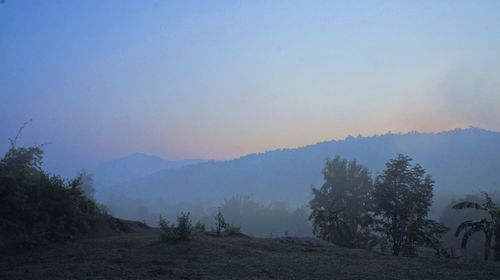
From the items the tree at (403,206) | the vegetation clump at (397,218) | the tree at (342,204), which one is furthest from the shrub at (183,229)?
the tree at (342,204)

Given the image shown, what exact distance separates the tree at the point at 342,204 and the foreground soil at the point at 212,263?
2688 centimetres

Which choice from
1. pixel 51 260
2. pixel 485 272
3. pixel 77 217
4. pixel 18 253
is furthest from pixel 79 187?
pixel 485 272

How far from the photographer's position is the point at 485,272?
1082 centimetres

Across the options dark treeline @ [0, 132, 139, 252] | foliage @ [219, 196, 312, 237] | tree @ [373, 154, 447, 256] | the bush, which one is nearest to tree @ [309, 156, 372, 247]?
tree @ [373, 154, 447, 256]

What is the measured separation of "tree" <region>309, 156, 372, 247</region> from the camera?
40.7m

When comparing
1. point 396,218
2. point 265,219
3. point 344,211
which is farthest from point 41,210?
point 265,219

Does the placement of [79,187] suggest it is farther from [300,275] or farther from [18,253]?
[300,275]

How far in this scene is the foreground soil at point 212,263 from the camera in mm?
10188

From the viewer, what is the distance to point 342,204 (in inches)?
1865

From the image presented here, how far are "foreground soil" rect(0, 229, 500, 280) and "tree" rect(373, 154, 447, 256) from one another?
74.0ft

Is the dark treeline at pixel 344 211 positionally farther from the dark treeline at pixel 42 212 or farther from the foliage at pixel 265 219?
the foliage at pixel 265 219

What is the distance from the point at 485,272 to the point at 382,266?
87.0 inches

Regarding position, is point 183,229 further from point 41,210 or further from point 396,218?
point 396,218

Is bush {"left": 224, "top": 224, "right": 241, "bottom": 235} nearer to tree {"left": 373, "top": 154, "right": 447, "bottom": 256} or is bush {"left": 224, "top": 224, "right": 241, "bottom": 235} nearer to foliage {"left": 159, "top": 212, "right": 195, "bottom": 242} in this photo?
foliage {"left": 159, "top": 212, "right": 195, "bottom": 242}
